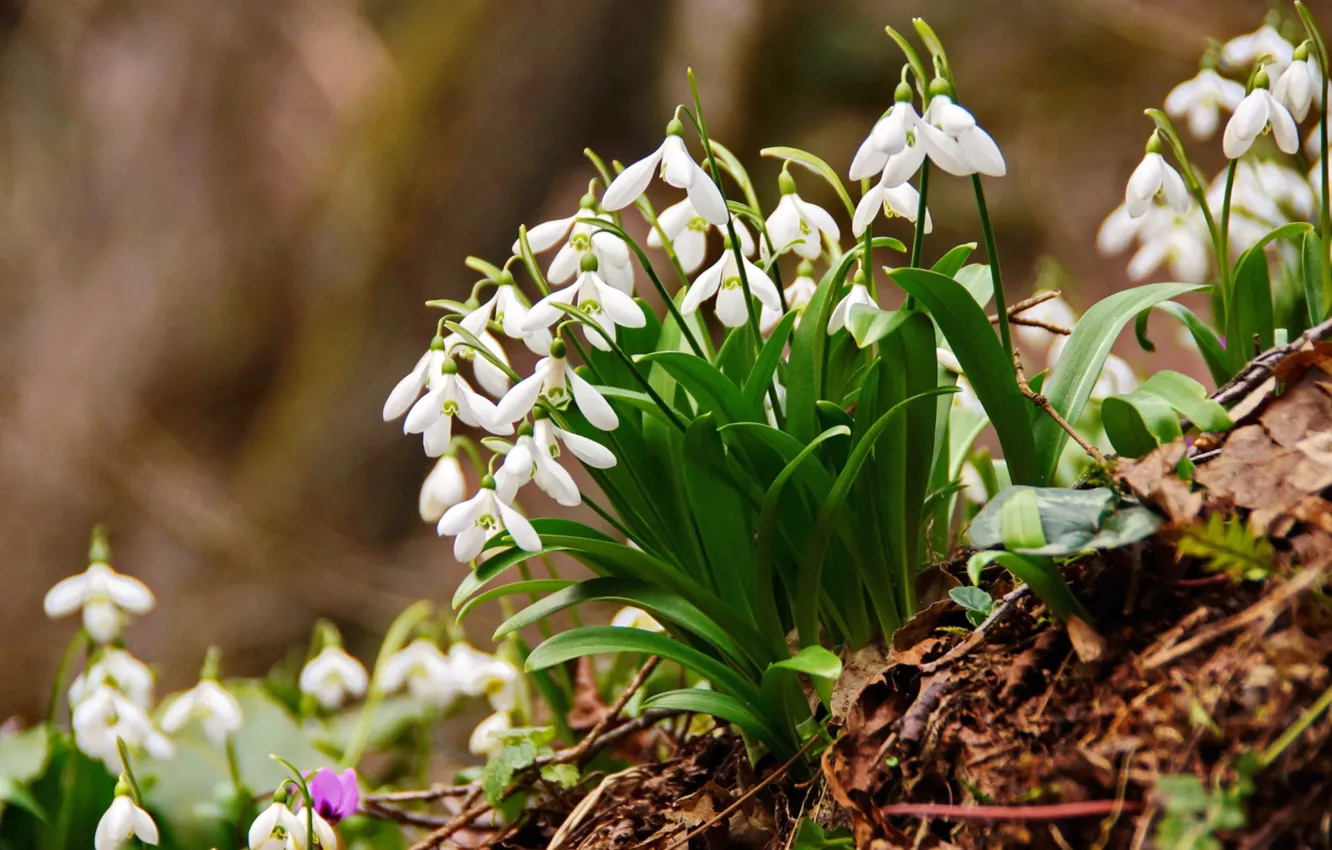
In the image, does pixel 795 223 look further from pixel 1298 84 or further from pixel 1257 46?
pixel 1257 46

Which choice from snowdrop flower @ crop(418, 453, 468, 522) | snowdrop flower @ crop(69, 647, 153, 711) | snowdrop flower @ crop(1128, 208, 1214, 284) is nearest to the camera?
snowdrop flower @ crop(418, 453, 468, 522)

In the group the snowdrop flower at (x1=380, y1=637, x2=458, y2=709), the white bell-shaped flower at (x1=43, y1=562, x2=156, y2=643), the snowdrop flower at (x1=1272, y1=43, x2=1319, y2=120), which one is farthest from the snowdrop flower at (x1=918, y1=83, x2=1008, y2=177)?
the white bell-shaped flower at (x1=43, y1=562, x2=156, y2=643)

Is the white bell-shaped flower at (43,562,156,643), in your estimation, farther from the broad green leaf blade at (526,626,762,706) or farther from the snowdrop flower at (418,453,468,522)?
the broad green leaf blade at (526,626,762,706)

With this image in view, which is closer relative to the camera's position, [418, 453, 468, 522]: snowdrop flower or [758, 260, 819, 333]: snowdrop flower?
[758, 260, 819, 333]: snowdrop flower

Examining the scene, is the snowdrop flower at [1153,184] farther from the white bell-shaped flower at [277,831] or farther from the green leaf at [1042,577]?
the white bell-shaped flower at [277,831]

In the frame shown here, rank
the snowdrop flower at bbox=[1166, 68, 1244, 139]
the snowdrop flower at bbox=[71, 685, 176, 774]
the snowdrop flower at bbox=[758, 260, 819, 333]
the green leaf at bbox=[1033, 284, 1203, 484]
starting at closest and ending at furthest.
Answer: the green leaf at bbox=[1033, 284, 1203, 484], the snowdrop flower at bbox=[758, 260, 819, 333], the snowdrop flower at bbox=[71, 685, 176, 774], the snowdrop flower at bbox=[1166, 68, 1244, 139]

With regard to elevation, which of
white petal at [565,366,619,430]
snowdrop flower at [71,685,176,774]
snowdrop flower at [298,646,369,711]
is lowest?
white petal at [565,366,619,430]
